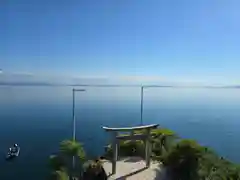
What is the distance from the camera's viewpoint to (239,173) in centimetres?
888

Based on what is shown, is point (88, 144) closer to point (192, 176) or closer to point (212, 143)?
point (212, 143)

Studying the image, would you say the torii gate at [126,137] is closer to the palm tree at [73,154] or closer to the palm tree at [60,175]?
the palm tree at [73,154]

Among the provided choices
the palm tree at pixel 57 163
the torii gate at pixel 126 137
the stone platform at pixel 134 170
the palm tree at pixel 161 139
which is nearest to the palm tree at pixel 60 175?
the palm tree at pixel 57 163

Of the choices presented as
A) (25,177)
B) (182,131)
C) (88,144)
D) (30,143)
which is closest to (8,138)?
(30,143)

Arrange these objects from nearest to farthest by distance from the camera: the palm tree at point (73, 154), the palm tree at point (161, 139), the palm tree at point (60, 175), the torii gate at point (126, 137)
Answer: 1. the palm tree at point (60, 175)
2. the torii gate at point (126, 137)
3. the palm tree at point (73, 154)
4. the palm tree at point (161, 139)

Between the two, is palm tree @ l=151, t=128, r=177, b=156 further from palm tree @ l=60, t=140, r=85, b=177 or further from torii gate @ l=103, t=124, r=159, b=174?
palm tree @ l=60, t=140, r=85, b=177

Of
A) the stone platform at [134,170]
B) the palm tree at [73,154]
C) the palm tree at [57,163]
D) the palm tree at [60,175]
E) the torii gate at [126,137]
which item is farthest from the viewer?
the palm tree at [73,154]

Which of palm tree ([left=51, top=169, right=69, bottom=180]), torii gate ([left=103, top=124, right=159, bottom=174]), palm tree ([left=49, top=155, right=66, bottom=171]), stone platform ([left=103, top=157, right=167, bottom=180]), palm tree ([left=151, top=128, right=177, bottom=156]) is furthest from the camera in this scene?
palm tree ([left=151, top=128, right=177, bottom=156])

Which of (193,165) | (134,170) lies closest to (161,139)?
(134,170)

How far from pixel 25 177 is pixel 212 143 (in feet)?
63.0

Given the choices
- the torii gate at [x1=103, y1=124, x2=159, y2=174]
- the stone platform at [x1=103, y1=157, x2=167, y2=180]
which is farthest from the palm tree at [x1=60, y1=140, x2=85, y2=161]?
the torii gate at [x1=103, y1=124, x2=159, y2=174]

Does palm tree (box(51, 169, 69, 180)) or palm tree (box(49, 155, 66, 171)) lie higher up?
palm tree (box(49, 155, 66, 171))

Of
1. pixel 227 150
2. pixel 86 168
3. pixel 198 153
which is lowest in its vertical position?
pixel 227 150

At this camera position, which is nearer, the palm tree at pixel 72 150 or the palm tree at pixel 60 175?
the palm tree at pixel 60 175
